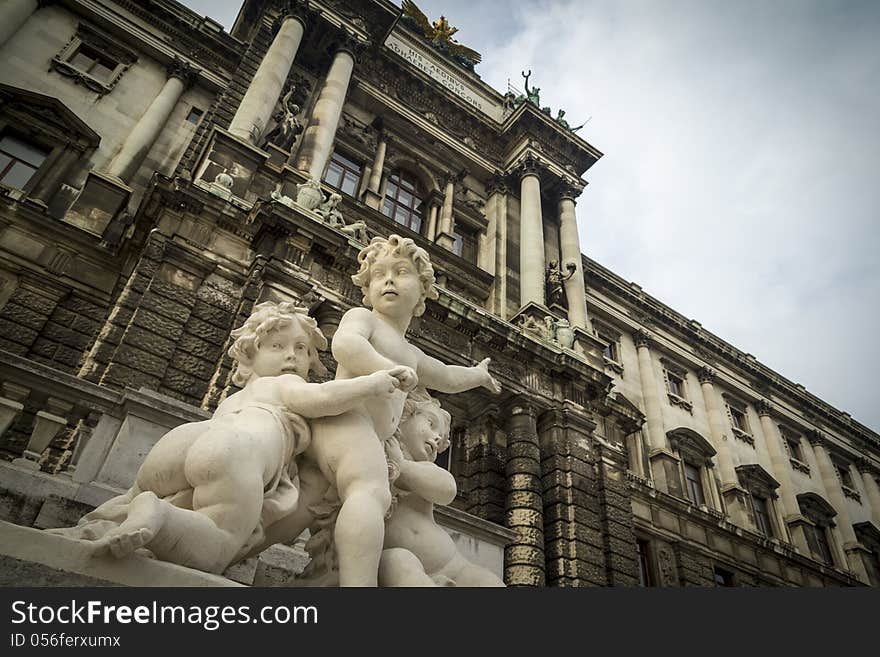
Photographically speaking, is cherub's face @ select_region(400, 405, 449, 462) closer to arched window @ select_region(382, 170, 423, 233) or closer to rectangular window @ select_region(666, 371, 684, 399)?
arched window @ select_region(382, 170, 423, 233)

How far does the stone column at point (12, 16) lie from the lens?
12078mm

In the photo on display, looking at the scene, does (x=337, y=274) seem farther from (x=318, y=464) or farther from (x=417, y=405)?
(x=318, y=464)

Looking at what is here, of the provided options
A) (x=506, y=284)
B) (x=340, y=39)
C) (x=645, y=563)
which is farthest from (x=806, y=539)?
(x=340, y=39)

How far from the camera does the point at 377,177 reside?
15023 millimetres

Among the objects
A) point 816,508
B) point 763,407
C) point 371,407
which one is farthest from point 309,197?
point 816,508

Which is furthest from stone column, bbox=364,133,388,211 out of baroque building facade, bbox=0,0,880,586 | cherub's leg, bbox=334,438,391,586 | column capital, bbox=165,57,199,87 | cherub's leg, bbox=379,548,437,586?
cherub's leg, bbox=379,548,437,586

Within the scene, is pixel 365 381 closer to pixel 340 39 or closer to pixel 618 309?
pixel 340 39

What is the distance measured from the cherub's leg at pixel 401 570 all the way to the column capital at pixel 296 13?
1572cm

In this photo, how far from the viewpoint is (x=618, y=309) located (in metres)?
23.4

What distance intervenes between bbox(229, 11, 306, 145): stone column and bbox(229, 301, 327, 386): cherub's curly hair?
9.31 metres

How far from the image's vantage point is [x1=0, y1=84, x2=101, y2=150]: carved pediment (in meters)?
11.5

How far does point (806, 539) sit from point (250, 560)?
2415 centimetres

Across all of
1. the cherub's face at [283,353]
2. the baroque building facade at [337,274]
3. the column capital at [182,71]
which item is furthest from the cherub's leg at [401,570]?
the column capital at [182,71]

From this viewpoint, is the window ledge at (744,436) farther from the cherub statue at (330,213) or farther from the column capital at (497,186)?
the cherub statue at (330,213)
